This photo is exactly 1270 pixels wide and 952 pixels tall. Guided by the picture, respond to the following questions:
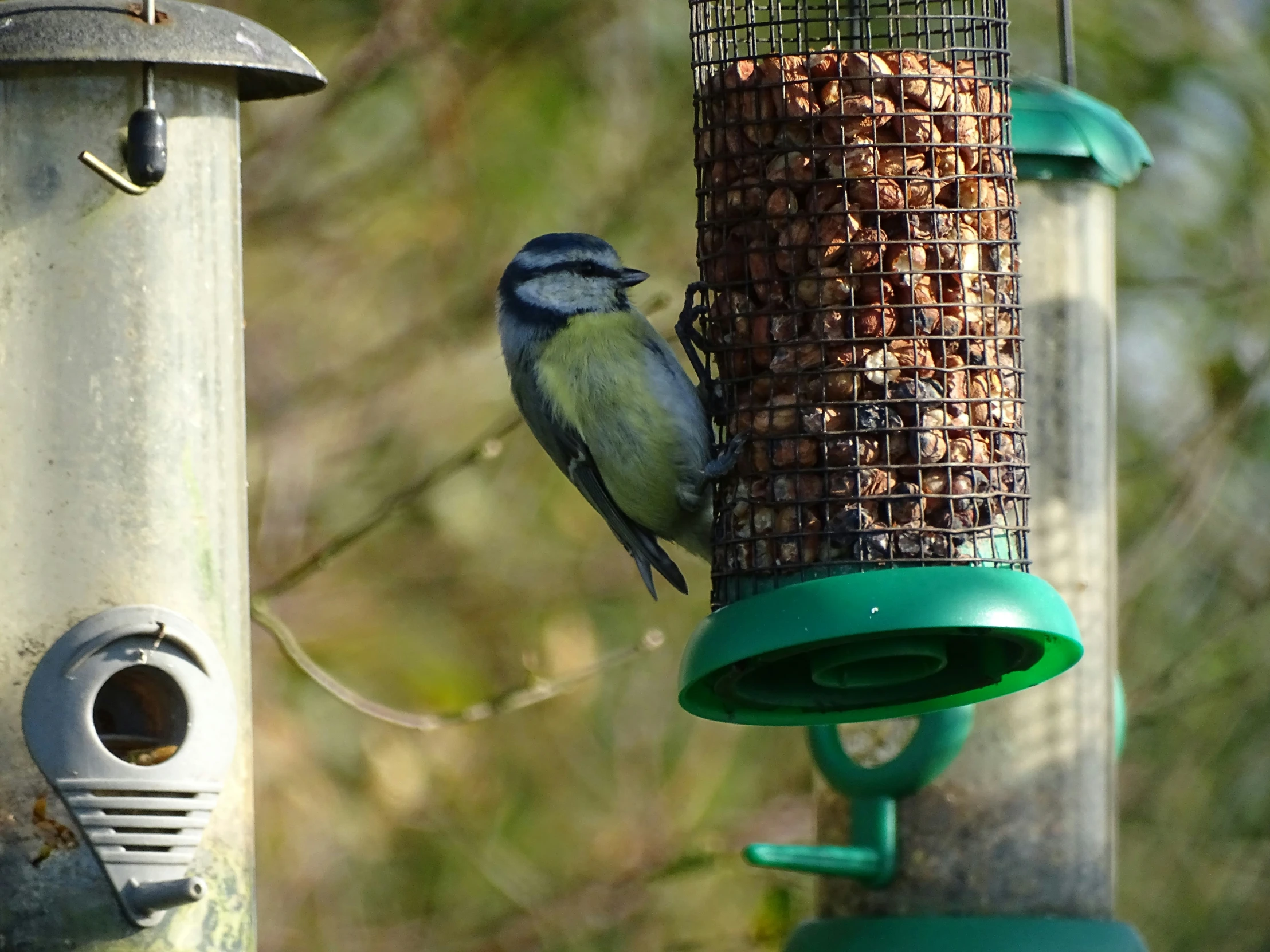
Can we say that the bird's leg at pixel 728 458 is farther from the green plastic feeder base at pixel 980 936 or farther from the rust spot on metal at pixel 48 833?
the rust spot on metal at pixel 48 833

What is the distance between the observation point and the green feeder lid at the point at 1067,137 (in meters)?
4.61

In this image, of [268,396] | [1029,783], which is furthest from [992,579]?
[268,396]

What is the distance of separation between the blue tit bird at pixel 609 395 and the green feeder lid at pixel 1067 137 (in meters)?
1.00

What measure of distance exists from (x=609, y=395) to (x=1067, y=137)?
4.19 ft

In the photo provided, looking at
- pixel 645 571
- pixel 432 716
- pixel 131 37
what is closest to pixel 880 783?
pixel 645 571

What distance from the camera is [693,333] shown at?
4.14 meters

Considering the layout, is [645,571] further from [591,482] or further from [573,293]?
[573,293]

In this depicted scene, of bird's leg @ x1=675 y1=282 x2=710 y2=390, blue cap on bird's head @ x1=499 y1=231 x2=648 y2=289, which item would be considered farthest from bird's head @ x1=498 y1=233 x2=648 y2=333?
bird's leg @ x1=675 y1=282 x2=710 y2=390

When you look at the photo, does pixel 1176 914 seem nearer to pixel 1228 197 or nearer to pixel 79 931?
pixel 1228 197

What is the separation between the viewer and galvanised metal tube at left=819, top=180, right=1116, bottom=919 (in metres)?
4.70

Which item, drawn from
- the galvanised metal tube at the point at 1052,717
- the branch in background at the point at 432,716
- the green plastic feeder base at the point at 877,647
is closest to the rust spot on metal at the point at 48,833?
the green plastic feeder base at the point at 877,647

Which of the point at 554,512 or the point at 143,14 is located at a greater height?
the point at 143,14

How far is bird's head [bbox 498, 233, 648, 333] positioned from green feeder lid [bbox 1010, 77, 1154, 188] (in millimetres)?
997

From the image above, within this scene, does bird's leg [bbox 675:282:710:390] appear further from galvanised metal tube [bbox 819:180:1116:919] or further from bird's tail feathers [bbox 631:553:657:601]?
galvanised metal tube [bbox 819:180:1116:919]
